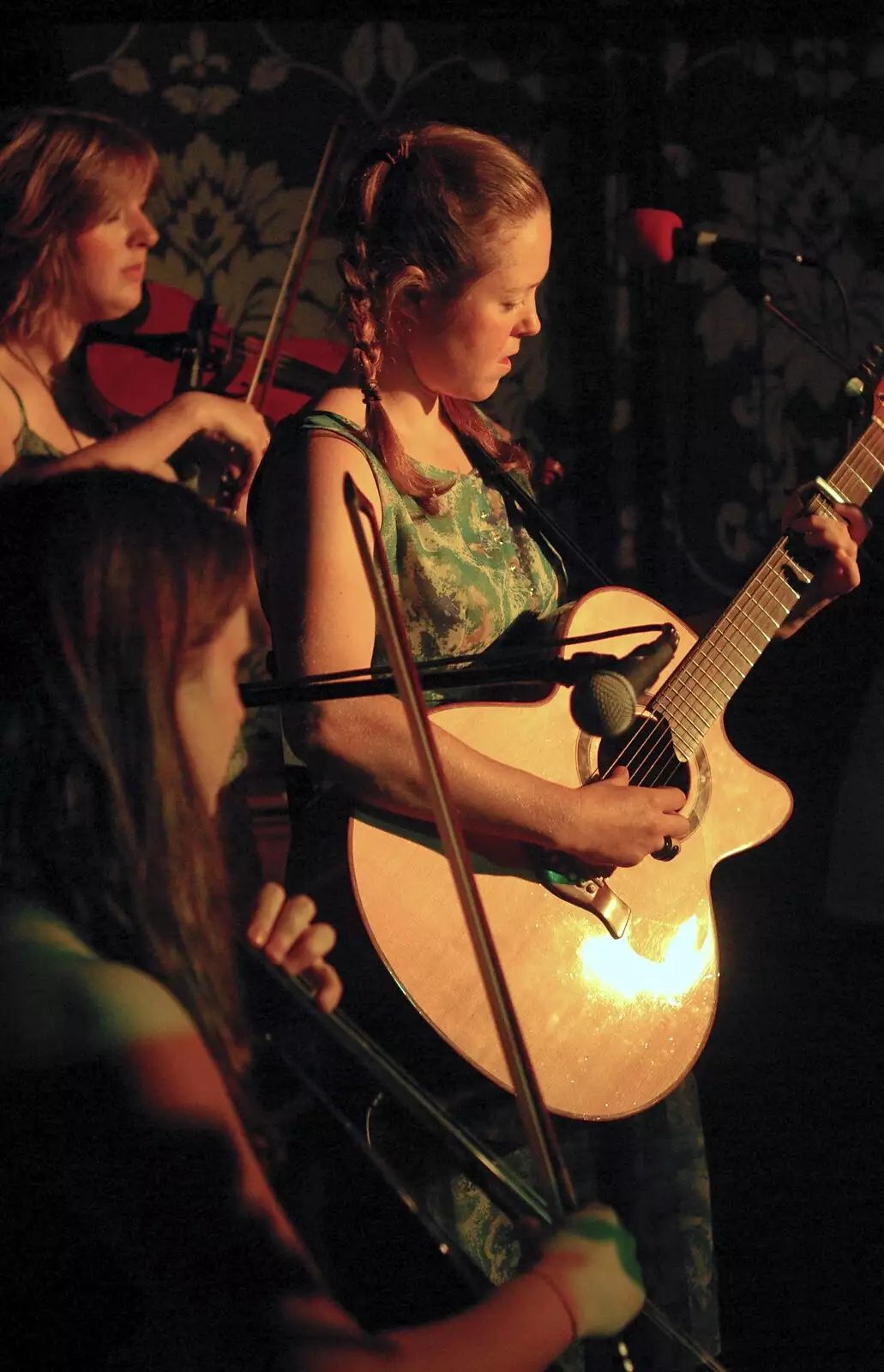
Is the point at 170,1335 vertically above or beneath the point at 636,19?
beneath

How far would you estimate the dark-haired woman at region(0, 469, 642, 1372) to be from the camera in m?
0.66

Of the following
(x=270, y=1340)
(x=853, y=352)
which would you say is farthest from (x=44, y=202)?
(x=270, y=1340)

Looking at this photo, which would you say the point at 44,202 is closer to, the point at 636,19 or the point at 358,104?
the point at 358,104

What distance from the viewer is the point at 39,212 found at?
5.44ft

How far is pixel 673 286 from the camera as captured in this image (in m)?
2.05

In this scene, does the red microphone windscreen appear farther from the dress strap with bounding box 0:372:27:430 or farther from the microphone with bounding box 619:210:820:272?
the dress strap with bounding box 0:372:27:430

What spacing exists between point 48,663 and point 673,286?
156 centimetres

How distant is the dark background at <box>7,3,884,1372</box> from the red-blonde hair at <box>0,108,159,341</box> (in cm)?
12

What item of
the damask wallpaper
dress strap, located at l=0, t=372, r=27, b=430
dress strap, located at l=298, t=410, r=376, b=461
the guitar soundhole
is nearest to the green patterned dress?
dress strap, located at l=298, t=410, r=376, b=461

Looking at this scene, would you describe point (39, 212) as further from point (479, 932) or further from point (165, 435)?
point (479, 932)

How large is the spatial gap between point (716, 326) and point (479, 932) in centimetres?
162

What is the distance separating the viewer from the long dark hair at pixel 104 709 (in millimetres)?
817

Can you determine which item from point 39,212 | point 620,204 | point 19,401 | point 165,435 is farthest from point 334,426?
point 620,204

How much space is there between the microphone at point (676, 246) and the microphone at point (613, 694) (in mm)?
665
